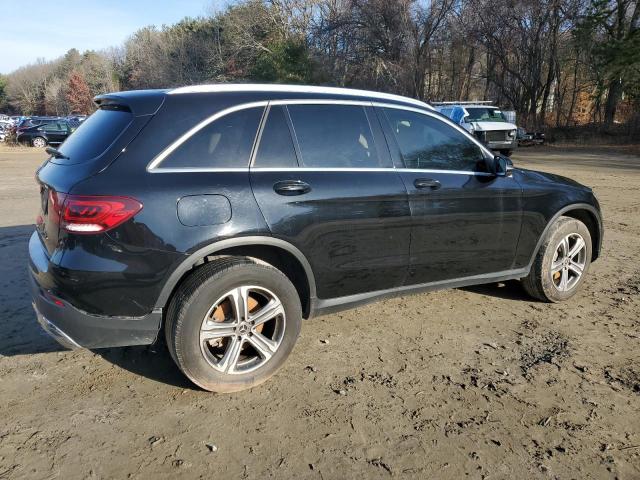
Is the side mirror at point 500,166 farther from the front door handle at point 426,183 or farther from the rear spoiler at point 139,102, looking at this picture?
the rear spoiler at point 139,102

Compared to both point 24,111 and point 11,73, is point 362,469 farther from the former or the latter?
point 11,73

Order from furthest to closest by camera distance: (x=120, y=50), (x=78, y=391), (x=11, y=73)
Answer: (x=11, y=73), (x=120, y=50), (x=78, y=391)

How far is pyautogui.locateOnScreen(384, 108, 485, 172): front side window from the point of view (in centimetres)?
383

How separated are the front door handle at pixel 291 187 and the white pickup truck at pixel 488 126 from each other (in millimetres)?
15993

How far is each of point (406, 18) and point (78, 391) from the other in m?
31.4

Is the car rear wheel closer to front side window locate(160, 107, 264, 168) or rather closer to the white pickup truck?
the white pickup truck

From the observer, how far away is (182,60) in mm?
57906

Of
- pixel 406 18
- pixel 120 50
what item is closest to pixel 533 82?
pixel 406 18

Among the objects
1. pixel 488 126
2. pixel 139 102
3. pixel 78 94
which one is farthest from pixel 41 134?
pixel 78 94

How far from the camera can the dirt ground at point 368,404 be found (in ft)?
8.36

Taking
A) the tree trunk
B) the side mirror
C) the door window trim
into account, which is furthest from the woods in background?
the door window trim

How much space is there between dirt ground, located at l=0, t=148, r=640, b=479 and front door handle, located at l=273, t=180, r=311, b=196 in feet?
3.96

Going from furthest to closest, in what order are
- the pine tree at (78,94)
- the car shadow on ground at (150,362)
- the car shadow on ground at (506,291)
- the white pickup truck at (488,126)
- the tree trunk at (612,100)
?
1. the pine tree at (78,94)
2. the tree trunk at (612,100)
3. the white pickup truck at (488,126)
4. the car shadow on ground at (506,291)
5. the car shadow on ground at (150,362)

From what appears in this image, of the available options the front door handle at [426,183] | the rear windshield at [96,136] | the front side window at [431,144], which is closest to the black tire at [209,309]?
the rear windshield at [96,136]
